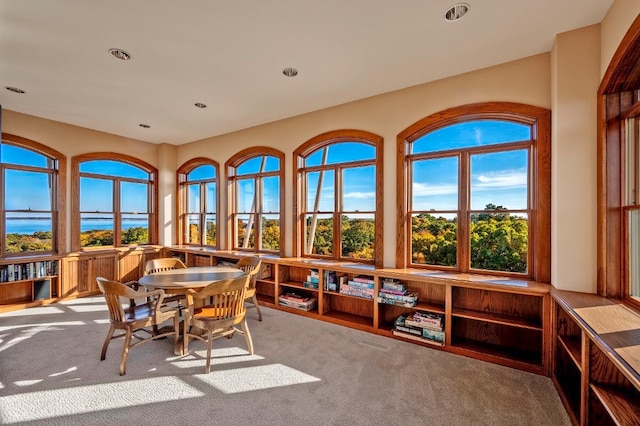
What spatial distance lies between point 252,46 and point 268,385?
312 cm

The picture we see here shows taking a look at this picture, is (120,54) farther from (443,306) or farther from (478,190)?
(443,306)

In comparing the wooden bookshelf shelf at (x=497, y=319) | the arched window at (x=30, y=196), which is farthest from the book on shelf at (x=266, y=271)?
the arched window at (x=30, y=196)

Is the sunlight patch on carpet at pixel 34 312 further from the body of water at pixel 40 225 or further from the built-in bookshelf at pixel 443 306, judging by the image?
the built-in bookshelf at pixel 443 306

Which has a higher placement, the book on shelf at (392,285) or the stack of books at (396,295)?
the book on shelf at (392,285)

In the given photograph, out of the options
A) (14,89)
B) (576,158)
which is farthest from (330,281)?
(14,89)

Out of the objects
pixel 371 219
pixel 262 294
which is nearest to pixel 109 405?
pixel 262 294

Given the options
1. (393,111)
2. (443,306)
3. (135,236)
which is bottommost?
(443,306)

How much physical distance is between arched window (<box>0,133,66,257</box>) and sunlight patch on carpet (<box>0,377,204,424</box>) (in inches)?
140

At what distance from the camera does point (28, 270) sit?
4426mm

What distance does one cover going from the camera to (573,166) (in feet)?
8.16

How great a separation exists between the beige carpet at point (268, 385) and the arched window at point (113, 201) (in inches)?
97.9

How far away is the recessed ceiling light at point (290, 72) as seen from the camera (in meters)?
3.17

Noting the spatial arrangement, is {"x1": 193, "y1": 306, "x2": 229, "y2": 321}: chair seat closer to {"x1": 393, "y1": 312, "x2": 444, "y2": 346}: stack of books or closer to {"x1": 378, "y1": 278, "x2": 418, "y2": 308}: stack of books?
{"x1": 378, "y1": 278, "x2": 418, "y2": 308}: stack of books

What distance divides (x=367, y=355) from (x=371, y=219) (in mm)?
1797
